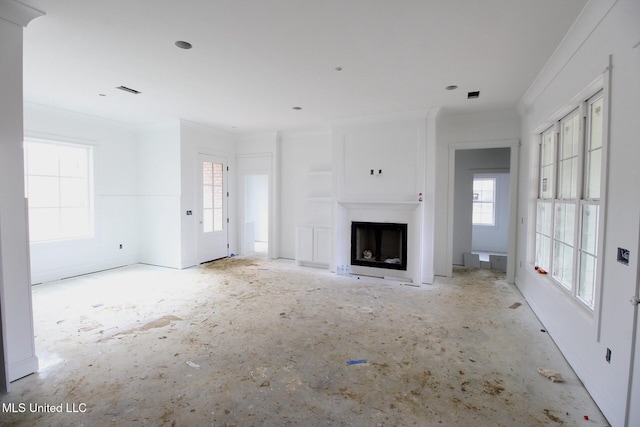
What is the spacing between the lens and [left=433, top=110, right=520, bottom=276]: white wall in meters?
4.91

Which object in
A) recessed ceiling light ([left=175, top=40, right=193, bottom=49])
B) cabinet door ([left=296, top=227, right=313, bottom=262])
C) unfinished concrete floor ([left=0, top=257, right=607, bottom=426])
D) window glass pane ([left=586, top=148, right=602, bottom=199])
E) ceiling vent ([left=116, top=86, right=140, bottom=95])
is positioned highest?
ceiling vent ([left=116, top=86, right=140, bottom=95])

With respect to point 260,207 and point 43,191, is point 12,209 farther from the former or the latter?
point 260,207

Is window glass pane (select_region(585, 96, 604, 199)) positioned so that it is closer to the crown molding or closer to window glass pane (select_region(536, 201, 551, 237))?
window glass pane (select_region(536, 201, 551, 237))

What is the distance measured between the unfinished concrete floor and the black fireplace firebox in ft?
2.46

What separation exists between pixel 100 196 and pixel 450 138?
21.4ft

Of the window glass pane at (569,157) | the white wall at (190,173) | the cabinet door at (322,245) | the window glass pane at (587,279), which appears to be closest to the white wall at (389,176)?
the cabinet door at (322,245)

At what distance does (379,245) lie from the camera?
5398 millimetres

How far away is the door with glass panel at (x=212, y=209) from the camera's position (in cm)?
617

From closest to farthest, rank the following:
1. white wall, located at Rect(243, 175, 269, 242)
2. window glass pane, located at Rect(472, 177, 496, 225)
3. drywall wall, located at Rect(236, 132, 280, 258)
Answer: drywall wall, located at Rect(236, 132, 280, 258) < window glass pane, located at Rect(472, 177, 496, 225) < white wall, located at Rect(243, 175, 269, 242)

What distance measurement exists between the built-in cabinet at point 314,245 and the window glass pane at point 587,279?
3806 mm

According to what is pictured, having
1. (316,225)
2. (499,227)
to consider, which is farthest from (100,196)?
(499,227)

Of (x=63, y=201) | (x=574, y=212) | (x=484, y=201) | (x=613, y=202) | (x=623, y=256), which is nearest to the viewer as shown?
(x=623, y=256)

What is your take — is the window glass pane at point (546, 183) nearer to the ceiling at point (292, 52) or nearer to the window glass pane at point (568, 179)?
the window glass pane at point (568, 179)

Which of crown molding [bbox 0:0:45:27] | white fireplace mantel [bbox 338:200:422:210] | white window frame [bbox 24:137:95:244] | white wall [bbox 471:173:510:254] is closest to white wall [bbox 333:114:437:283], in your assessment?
white fireplace mantel [bbox 338:200:422:210]
